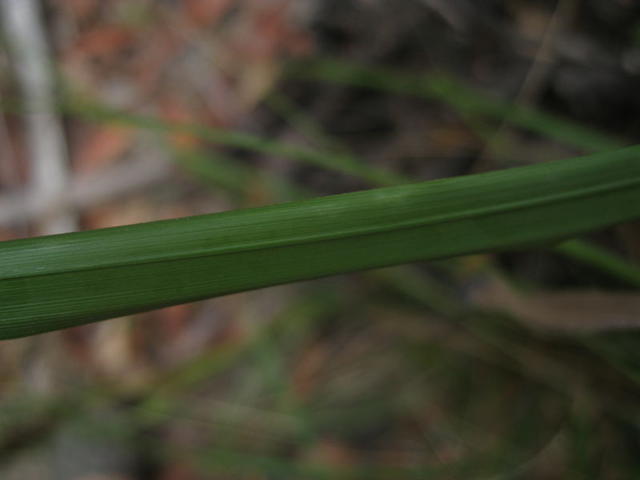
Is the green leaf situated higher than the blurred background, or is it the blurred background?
the green leaf

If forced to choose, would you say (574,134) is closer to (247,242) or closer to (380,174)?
(380,174)

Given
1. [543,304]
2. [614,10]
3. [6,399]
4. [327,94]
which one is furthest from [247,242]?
[6,399]

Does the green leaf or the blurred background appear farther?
the blurred background

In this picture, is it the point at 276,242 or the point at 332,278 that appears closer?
the point at 276,242

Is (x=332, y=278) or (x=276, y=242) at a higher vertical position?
(x=276, y=242)
